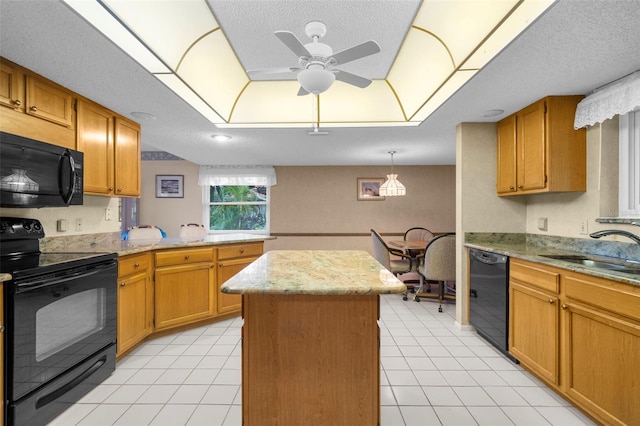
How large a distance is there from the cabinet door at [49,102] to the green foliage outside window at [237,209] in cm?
372

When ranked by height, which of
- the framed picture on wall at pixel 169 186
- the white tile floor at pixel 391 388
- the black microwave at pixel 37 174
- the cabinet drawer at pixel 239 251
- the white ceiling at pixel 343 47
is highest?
the white ceiling at pixel 343 47

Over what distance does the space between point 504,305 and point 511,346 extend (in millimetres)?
310

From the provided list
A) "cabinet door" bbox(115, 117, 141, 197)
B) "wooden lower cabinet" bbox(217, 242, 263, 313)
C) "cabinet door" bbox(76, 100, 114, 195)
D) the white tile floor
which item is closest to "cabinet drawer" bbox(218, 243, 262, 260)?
"wooden lower cabinet" bbox(217, 242, 263, 313)

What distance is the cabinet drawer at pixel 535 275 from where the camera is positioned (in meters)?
1.87

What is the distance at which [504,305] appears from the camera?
7.89 feet

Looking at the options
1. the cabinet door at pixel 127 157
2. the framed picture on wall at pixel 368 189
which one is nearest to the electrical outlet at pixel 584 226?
the framed picture on wall at pixel 368 189

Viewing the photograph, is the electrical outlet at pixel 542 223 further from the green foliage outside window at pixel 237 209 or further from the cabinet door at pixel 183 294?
the green foliage outside window at pixel 237 209

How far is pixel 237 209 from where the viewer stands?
6.03m

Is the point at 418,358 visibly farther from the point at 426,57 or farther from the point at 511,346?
the point at 426,57

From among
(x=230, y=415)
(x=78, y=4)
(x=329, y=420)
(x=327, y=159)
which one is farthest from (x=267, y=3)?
(x=327, y=159)

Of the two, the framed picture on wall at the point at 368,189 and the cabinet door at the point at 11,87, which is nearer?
the cabinet door at the point at 11,87

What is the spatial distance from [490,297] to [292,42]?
255 centimetres

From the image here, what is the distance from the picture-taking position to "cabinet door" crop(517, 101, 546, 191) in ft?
7.93

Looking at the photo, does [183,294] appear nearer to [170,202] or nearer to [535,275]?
[535,275]
